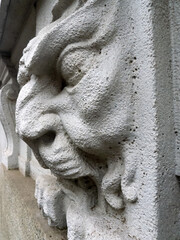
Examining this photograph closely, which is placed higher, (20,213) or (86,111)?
(86,111)

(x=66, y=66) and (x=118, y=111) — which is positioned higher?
(x=66, y=66)

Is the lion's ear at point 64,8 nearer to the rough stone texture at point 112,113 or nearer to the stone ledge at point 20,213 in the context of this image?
the rough stone texture at point 112,113

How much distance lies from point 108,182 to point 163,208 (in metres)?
0.14

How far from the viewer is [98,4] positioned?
505 millimetres

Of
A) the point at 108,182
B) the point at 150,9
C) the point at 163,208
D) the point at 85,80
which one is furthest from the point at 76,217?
the point at 150,9

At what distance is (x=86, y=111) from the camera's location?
1.62 ft

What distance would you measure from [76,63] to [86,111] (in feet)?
0.40

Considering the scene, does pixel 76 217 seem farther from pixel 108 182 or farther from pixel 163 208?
pixel 163 208

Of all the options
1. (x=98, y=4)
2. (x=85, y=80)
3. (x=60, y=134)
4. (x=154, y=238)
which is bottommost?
(x=154, y=238)

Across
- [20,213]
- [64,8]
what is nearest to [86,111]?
[64,8]

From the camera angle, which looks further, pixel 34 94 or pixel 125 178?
pixel 34 94

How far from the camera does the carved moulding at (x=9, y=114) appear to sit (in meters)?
1.57

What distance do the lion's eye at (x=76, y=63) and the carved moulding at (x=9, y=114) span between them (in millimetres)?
1093

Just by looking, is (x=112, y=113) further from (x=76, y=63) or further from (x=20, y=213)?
(x=20, y=213)
